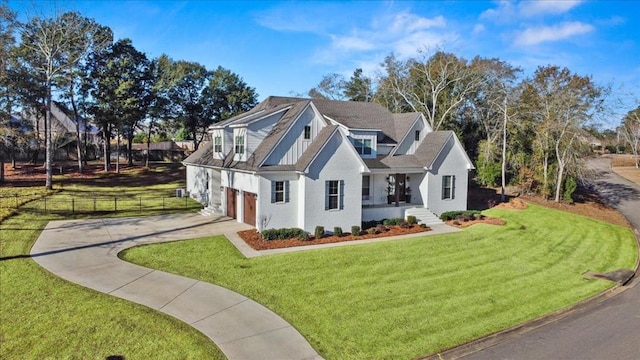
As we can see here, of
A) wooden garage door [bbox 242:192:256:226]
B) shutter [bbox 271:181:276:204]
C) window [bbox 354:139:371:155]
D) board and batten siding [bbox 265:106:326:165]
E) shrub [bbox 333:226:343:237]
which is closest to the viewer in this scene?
shutter [bbox 271:181:276:204]

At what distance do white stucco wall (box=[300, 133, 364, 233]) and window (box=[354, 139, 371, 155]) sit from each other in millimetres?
3157

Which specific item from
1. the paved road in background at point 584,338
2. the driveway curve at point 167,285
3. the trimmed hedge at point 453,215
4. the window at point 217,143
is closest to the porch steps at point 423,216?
the trimmed hedge at point 453,215

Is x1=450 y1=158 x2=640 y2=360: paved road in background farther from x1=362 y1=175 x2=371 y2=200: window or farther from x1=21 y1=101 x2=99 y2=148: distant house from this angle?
x1=21 y1=101 x2=99 y2=148: distant house

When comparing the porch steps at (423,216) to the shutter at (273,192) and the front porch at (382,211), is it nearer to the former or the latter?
the front porch at (382,211)

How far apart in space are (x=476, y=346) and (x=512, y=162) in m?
30.5

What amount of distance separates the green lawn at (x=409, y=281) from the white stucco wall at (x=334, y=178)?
2791mm

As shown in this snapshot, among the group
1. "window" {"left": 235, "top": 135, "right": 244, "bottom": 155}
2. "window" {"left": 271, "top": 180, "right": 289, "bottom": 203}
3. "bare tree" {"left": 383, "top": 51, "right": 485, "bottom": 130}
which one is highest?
"bare tree" {"left": 383, "top": 51, "right": 485, "bottom": 130}

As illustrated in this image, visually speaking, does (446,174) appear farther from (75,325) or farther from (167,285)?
(75,325)

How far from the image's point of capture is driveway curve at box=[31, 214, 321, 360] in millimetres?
9742

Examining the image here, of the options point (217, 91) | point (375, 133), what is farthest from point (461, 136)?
point (217, 91)

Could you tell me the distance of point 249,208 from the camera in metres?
21.7

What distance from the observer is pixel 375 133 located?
2430 centimetres

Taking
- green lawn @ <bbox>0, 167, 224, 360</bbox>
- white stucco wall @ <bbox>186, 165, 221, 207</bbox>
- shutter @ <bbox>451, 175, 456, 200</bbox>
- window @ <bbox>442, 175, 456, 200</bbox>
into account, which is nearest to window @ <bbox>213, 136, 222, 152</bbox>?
white stucco wall @ <bbox>186, 165, 221, 207</bbox>

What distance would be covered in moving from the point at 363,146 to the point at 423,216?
5.66 metres
